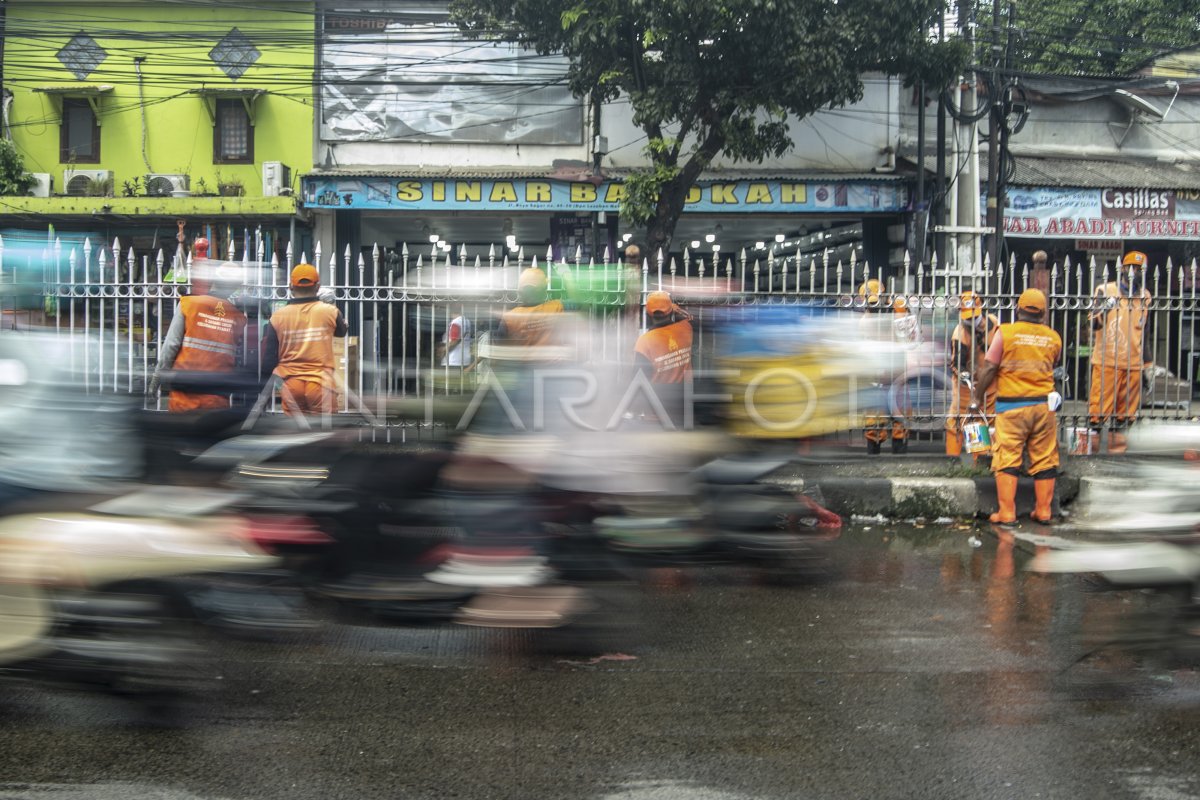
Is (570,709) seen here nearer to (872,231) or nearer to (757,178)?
(757,178)

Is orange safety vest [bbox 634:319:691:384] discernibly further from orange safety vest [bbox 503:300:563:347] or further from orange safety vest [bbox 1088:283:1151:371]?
orange safety vest [bbox 1088:283:1151:371]

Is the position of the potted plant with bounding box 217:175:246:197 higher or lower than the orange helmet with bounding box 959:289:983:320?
higher

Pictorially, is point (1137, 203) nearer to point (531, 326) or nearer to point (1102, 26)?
point (1102, 26)

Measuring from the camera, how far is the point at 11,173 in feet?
51.1

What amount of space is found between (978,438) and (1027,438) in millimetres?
752

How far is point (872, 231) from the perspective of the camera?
646 inches

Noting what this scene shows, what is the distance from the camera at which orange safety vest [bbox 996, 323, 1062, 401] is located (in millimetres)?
7516

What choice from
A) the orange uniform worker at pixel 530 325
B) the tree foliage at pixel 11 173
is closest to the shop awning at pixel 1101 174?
the orange uniform worker at pixel 530 325

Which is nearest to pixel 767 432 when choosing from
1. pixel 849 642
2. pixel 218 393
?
pixel 849 642

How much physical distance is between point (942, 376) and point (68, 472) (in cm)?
676

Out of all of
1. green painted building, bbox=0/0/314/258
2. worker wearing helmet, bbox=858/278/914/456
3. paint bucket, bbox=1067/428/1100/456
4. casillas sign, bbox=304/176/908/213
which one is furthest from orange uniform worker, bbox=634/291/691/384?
green painted building, bbox=0/0/314/258

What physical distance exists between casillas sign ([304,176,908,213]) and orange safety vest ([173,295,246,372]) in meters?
8.73

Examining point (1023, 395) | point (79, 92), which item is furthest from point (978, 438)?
point (79, 92)

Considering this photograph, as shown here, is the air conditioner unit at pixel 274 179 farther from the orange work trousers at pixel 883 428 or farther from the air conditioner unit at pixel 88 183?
the orange work trousers at pixel 883 428
